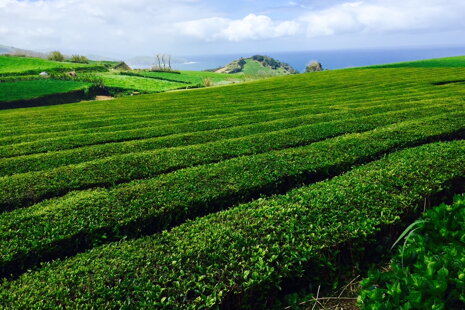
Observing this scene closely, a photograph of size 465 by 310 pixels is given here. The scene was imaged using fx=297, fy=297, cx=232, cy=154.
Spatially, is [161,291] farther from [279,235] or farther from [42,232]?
[42,232]

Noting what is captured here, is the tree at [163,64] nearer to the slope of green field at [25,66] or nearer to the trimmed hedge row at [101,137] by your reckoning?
the slope of green field at [25,66]

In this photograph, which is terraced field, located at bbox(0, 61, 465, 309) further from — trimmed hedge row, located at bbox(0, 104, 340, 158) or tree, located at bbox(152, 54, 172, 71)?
tree, located at bbox(152, 54, 172, 71)

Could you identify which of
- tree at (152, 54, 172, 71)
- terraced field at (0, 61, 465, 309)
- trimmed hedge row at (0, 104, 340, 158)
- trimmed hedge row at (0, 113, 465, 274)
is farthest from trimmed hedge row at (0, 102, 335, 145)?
tree at (152, 54, 172, 71)

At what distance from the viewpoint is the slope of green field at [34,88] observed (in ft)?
162

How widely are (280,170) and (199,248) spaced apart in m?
4.64

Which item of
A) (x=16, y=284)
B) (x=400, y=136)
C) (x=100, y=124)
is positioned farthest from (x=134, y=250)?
(x=100, y=124)

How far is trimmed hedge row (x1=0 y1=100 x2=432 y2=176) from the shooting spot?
39.9 ft

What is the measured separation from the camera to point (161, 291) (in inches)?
186

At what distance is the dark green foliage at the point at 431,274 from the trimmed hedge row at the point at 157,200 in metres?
4.65

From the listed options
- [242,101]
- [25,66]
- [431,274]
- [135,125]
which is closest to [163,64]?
[25,66]

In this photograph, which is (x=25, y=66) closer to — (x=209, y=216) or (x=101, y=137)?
(x=101, y=137)

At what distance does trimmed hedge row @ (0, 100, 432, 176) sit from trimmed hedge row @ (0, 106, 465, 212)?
2.38 feet

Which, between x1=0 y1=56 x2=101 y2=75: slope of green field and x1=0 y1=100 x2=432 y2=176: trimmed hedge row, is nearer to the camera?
x1=0 y1=100 x2=432 y2=176: trimmed hedge row

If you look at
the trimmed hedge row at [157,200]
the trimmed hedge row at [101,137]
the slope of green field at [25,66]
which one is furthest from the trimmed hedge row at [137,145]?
the slope of green field at [25,66]
